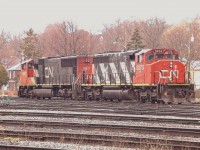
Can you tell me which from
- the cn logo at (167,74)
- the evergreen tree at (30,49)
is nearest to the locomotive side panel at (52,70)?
the cn logo at (167,74)

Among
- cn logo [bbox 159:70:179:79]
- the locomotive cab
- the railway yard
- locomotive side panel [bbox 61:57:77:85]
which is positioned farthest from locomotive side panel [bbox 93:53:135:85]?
the railway yard

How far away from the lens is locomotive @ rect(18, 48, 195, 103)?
24.1 m

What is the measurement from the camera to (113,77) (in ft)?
92.8

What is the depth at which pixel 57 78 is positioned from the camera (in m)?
33.3

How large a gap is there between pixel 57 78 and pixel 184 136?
23.6 m

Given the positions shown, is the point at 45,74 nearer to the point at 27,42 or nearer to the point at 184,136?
the point at 184,136

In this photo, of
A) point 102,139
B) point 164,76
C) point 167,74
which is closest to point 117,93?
point 164,76

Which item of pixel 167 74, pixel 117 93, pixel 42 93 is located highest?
pixel 167 74

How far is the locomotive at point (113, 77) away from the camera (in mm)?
24062

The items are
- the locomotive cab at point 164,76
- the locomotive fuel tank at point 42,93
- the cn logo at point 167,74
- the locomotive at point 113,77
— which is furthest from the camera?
the locomotive fuel tank at point 42,93

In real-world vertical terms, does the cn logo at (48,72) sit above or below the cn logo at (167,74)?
above

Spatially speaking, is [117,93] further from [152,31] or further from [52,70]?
[152,31]

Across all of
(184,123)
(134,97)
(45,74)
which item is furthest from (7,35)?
(184,123)

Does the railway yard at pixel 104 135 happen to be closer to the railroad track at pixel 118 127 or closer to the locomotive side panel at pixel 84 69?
the railroad track at pixel 118 127
